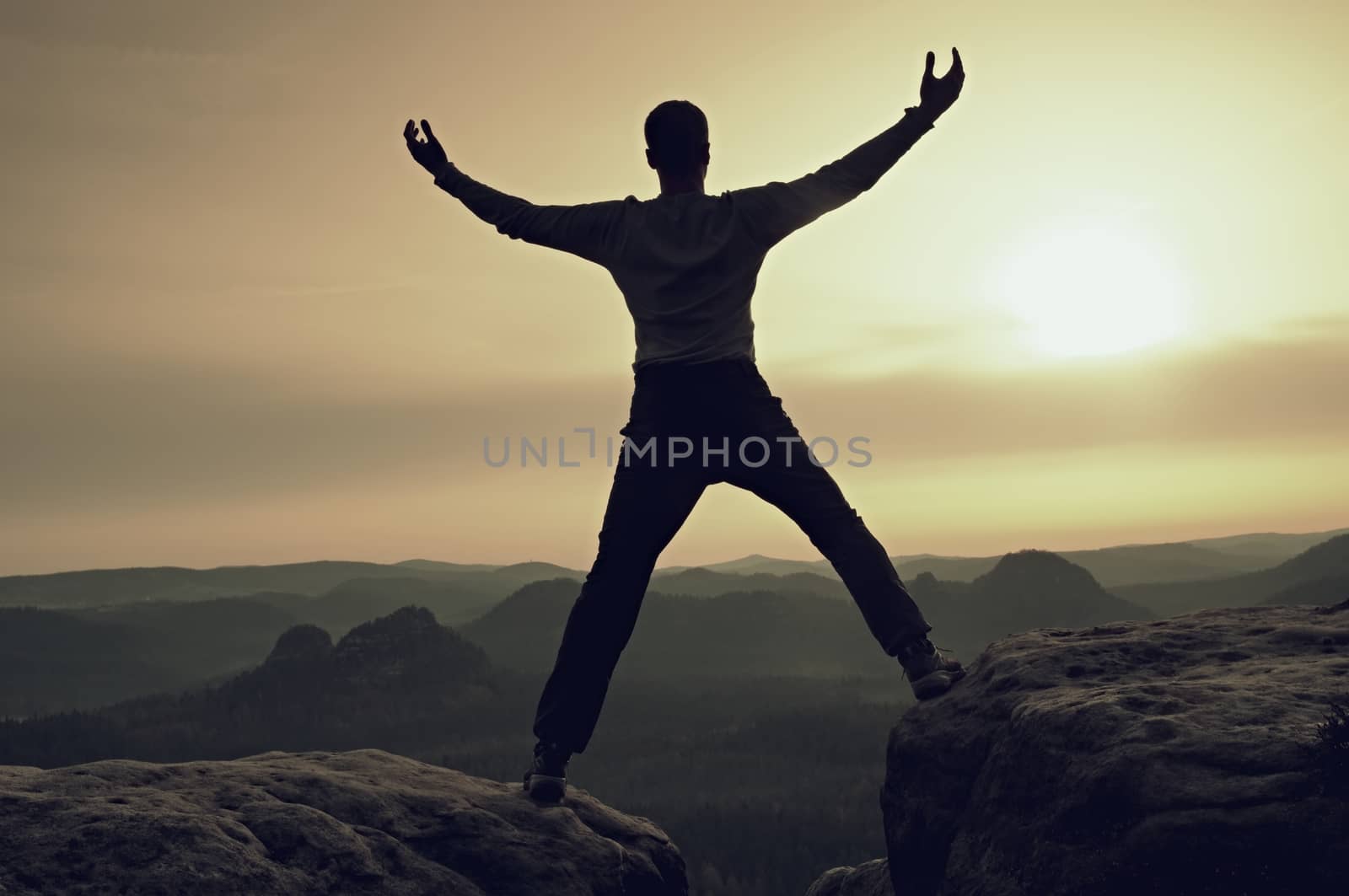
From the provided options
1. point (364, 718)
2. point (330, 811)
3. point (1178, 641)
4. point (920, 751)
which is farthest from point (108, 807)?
point (364, 718)

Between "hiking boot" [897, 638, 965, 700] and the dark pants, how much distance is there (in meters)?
0.10

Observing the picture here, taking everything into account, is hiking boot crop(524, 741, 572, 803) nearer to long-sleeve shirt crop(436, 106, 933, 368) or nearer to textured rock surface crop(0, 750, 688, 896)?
textured rock surface crop(0, 750, 688, 896)

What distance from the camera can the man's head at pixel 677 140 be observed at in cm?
717

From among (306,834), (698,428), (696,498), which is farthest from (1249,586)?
(306,834)

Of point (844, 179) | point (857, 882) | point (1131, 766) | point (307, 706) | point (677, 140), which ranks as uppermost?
point (677, 140)

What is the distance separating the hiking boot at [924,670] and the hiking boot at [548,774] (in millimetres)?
2334

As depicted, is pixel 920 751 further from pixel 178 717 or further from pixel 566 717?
pixel 178 717

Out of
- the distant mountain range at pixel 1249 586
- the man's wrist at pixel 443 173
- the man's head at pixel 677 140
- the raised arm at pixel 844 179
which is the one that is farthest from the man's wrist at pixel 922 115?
the distant mountain range at pixel 1249 586

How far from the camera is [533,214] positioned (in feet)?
24.7

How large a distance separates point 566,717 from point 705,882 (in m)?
18.8

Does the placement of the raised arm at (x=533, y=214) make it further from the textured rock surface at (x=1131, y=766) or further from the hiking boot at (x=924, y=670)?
the textured rock surface at (x=1131, y=766)

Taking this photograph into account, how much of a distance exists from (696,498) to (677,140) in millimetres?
2345

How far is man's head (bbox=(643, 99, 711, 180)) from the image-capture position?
23.5ft

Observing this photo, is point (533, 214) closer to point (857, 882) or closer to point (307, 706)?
point (857, 882)
